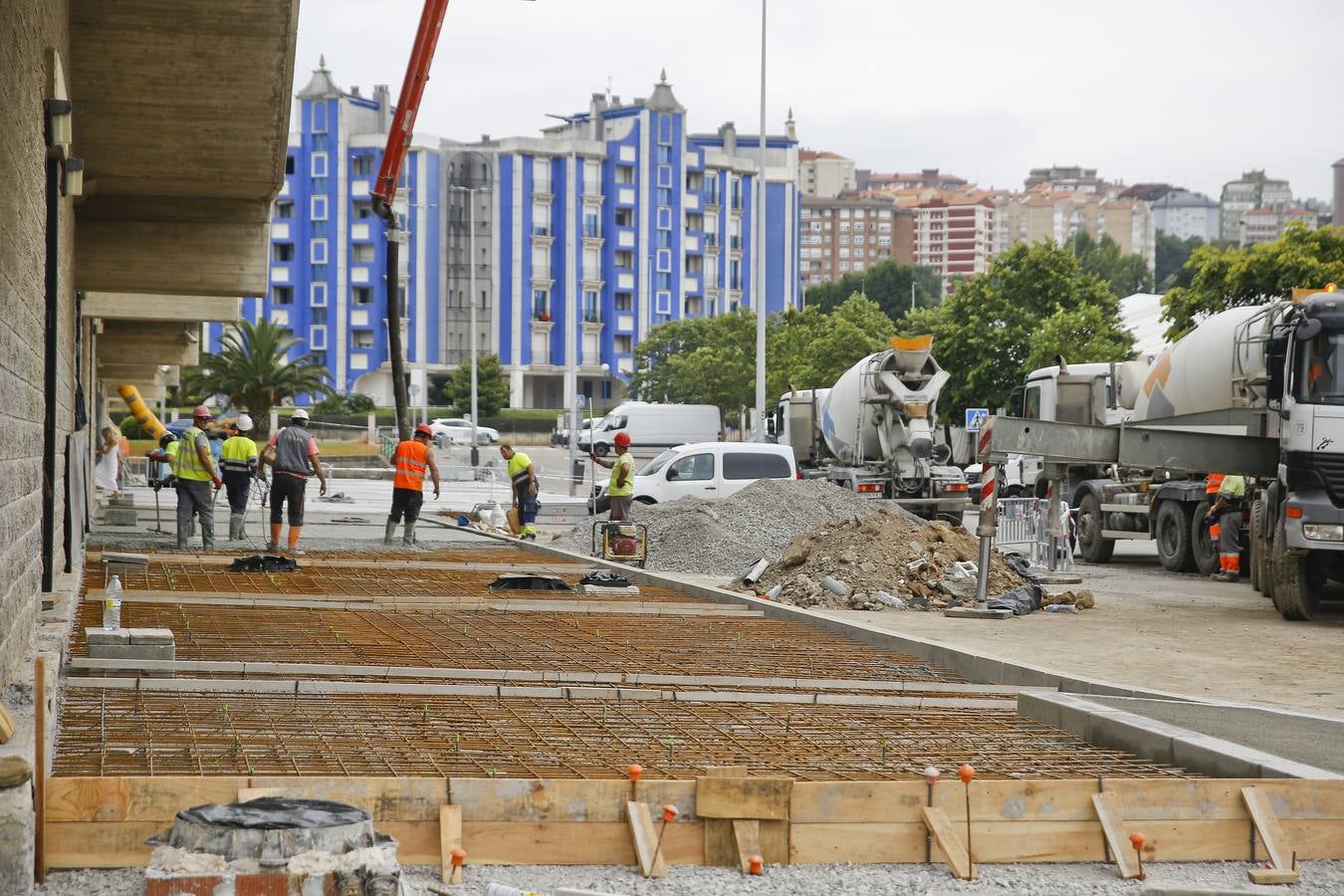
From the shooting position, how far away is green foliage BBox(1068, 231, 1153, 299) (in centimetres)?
16312

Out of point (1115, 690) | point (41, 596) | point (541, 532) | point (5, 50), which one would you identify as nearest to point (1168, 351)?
point (541, 532)

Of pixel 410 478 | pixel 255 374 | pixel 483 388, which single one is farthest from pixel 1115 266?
pixel 410 478

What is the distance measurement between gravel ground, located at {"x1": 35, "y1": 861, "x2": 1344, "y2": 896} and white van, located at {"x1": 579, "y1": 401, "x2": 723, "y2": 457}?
147 feet

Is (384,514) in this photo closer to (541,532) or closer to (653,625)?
(541,532)

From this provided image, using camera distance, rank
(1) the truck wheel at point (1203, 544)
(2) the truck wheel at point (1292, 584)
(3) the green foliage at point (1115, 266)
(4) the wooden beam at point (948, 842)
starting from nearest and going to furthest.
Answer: (4) the wooden beam at point (948, 842) < (2) the truck wheel at point (1292, 584) < (1) the truck wheel at point (1203, 544) < (3) the green foliage at point (1115, 266)

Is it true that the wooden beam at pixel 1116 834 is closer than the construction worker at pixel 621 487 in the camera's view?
Yes

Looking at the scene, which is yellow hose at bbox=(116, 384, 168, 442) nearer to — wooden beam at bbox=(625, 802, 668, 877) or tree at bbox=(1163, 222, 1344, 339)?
wooden beam at bbox=(625, 802, 668, 877)

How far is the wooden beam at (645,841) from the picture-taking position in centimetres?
598

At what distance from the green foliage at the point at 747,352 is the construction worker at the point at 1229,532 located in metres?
37.3

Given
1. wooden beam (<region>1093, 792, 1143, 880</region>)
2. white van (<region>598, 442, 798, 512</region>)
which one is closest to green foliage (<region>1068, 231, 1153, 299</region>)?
white van (<region>598, 442, 798, 512</region>)

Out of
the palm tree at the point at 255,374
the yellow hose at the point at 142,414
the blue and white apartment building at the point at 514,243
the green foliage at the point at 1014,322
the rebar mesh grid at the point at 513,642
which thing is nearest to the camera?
the rebar mesh grid at the point at 513,642

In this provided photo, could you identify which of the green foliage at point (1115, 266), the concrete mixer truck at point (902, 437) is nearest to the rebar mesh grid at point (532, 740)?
the concrete mixer truck at point (902, 437)

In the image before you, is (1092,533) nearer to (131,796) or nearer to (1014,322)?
(131,796)

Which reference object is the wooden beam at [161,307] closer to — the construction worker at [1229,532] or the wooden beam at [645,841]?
the construction worker at [1229,532]
